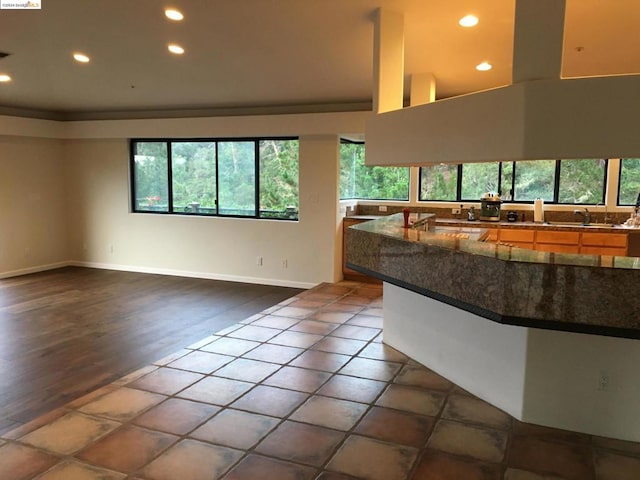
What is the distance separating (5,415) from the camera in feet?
10.9

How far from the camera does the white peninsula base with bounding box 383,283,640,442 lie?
2.74 m

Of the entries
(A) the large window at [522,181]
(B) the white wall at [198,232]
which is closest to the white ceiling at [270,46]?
(A) the large window at [522,181]

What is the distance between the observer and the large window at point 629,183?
245 inches

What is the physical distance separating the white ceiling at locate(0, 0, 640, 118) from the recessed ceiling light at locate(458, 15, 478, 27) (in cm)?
6

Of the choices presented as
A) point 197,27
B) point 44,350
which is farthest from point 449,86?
point 44,350

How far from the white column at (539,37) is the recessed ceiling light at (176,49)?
2.89 metres

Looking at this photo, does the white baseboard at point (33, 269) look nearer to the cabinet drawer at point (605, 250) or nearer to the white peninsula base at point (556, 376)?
the white peninsula base at point (556, 376)

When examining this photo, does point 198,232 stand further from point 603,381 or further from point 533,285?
point 603,381

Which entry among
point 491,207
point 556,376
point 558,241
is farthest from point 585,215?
point 556,376

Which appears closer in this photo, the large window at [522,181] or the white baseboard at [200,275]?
the large window at [522,181]

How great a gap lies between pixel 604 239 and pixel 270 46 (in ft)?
14.4

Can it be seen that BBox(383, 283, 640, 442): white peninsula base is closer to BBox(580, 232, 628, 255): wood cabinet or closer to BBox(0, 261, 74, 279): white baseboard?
BBox(580, 232, 628, 255): wood cabinet

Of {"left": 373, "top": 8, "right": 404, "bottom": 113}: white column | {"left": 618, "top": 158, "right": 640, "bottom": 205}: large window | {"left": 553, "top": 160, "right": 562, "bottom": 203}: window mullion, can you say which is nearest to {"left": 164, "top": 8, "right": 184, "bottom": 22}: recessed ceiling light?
{"left": 373, "top": 8, "right": 404, "bottom": 113}: white column

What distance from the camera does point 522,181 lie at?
6738mm
